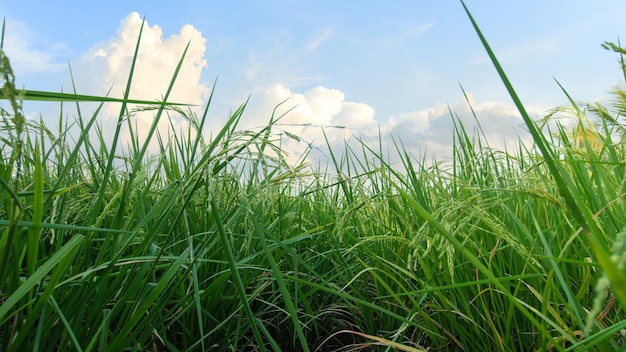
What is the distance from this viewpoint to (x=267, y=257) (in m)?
1.22

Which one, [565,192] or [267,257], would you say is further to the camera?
[267,257]

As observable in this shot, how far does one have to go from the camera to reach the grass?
2.98 feet

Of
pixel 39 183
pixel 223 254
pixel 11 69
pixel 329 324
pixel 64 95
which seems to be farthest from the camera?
pixel 329 324

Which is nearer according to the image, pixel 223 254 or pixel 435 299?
pixel 435 299

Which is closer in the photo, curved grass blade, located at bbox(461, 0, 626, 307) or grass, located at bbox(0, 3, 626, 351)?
curved grass blade, located at bbox(461, 0, 626, 307)

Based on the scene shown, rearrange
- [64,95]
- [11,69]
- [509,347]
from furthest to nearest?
1. [509,347]
2. [64,95]
3. [11,69]

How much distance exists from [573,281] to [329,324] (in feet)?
2.71

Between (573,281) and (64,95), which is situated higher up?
(64,95)

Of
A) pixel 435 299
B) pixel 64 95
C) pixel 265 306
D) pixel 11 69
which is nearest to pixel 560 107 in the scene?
pixel 435 299

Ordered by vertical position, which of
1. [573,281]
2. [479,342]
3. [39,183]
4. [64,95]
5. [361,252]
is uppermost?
[64,95]

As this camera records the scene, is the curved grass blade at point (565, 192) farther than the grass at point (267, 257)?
No

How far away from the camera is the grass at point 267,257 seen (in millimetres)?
908

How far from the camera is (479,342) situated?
143cm

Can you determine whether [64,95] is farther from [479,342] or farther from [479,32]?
[479,342]
